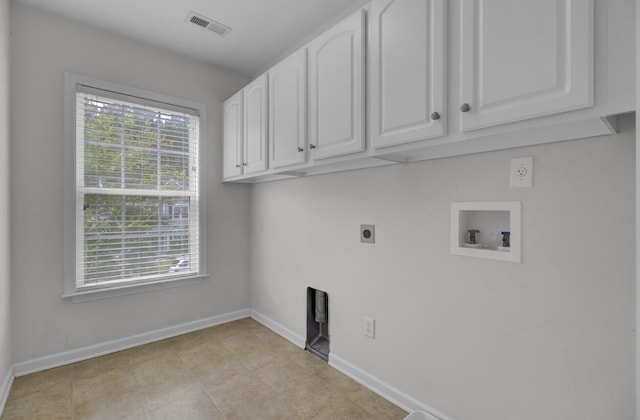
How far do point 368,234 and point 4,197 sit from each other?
2.20 m

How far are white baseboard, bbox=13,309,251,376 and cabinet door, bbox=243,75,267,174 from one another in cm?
146

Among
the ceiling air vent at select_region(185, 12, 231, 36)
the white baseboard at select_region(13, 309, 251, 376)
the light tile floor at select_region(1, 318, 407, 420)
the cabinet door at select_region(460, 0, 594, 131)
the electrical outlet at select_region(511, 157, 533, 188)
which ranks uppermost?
the ceiling air vent at select_region(185, 12, 231, 36)

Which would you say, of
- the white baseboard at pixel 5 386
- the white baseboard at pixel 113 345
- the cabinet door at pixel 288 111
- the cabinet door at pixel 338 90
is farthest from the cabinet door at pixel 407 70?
the white baseboard at pixel 5 386

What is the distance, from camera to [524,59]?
104 cm

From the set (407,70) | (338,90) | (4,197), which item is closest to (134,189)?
(4,197)

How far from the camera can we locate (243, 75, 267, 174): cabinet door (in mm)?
2350

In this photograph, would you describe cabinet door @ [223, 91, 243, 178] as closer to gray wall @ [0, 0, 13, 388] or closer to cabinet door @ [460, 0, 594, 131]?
gray wall @ [0, 0, 13, 388]

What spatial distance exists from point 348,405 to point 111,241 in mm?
2049

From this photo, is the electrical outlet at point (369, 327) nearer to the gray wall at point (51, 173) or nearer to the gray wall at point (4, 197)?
the gray wall at point (51, 173)

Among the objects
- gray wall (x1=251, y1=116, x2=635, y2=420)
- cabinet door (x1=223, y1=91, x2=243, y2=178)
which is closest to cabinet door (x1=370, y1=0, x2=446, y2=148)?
gray wall (x1=251, y1=116, x2=635, y2=420)

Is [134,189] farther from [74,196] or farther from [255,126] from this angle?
[255,126]

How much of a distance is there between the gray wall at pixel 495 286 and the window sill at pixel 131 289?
50.8 inches

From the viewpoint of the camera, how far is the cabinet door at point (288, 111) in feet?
6.48

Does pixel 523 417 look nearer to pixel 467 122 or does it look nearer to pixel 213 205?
pixel 467 122
